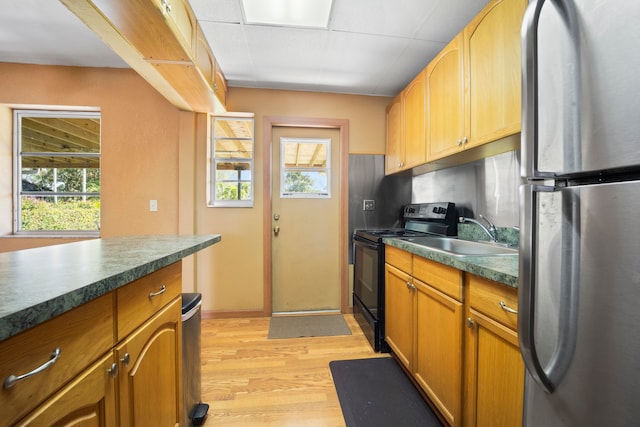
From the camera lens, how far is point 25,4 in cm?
152

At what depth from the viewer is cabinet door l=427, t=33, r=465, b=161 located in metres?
1.45

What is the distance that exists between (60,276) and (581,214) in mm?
1182

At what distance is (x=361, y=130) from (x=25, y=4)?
2.56m

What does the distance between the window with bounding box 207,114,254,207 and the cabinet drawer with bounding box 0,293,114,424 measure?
6.24 ft

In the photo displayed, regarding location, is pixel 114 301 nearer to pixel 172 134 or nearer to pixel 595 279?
pixel 595 279

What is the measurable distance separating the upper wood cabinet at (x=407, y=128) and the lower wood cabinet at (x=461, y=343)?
0.88 m

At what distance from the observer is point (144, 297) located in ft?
2.58

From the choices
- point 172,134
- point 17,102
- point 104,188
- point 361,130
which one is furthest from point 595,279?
point 17,102

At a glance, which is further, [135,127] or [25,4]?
[135,127]

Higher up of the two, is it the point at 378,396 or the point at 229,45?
the point at 229,45

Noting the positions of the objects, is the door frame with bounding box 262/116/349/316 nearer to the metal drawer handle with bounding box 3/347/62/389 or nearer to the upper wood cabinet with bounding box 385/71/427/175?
the upper wood cabinet with bounding box 385/71/427/175

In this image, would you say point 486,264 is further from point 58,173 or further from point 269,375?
point 58,173

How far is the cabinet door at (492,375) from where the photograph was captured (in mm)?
821

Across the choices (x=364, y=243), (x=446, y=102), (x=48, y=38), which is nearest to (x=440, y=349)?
(x=364, y=243)
